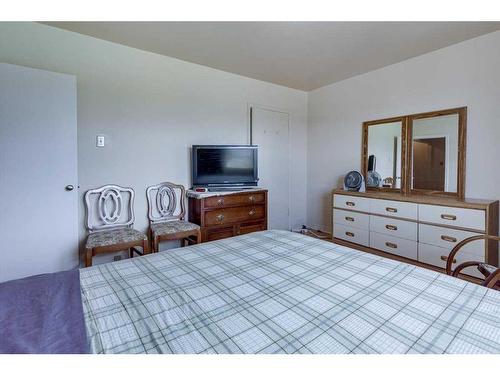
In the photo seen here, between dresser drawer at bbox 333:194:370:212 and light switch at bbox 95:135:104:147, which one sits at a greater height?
light switch at bbox 95:135:104:147

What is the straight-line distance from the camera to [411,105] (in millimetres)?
3004

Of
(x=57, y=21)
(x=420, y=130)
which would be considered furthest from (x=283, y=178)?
(x=57, y=21)

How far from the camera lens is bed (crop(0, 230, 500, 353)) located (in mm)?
734

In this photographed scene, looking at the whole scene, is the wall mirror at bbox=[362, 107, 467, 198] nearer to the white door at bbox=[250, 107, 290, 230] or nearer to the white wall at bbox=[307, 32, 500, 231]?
the white wall at bbox=[307, 32, 500, 231]

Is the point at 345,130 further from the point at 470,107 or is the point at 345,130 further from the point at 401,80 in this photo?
the point at 470,107

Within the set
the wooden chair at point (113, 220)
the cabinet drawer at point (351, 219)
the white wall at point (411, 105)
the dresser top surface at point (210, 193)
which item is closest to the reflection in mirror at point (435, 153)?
the white wall at point (411, 105)

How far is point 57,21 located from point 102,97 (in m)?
0.66

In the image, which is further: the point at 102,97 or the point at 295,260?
the point at 102,97

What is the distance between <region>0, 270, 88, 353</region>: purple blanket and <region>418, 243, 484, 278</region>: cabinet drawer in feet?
9.52

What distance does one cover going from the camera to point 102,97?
2547mm

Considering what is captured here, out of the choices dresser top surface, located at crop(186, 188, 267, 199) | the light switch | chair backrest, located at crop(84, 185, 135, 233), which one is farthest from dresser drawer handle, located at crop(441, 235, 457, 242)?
the light switch
